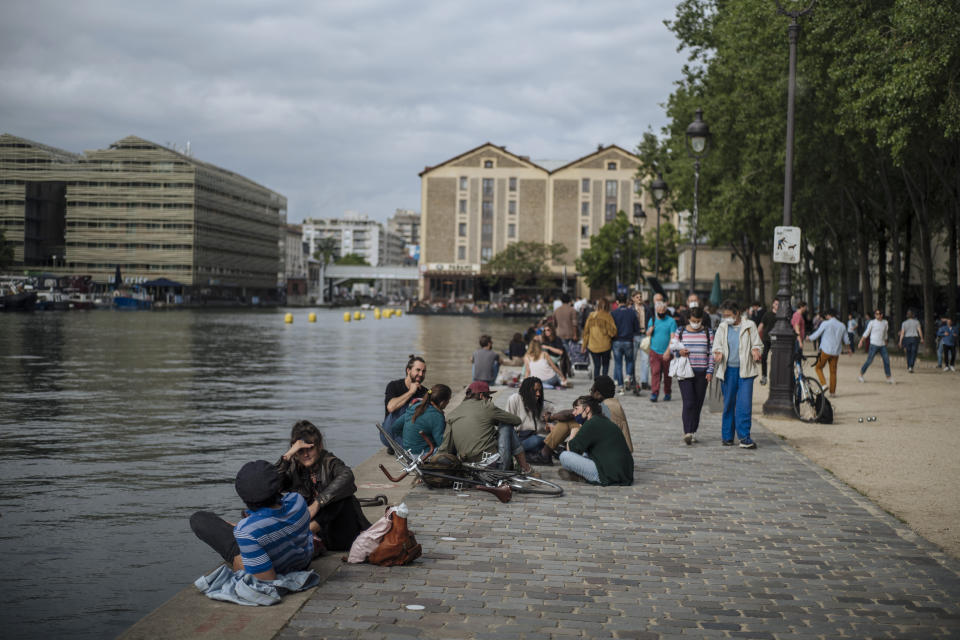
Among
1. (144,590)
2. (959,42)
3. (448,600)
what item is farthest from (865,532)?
(959,42)

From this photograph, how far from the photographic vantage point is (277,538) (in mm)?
5844

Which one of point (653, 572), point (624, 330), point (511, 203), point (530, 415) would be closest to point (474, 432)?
point (530, 415)

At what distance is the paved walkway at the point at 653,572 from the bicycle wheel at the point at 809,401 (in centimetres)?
596

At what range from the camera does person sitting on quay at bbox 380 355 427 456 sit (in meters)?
10.6

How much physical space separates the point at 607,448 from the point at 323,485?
368cm

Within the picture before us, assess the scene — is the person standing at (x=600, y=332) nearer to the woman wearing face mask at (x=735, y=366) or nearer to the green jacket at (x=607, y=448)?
the woman wearing face mask at (x=735, y=366)

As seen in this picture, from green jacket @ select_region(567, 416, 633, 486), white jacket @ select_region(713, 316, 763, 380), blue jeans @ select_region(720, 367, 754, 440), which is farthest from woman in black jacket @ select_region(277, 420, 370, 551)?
white jacket @ select_region(713, 316, 763, 380)

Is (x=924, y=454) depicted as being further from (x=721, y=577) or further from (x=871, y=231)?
(x=871, y=231)

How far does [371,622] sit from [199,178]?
426 ft

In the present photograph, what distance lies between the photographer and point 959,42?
20219mm

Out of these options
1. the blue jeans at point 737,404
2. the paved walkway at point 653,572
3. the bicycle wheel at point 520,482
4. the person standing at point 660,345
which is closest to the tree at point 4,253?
the person standing at point 660,345

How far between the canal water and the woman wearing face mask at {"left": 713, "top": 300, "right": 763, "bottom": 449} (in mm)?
4714

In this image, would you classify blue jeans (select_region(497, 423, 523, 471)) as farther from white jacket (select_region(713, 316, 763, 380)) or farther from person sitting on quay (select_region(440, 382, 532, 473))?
white jacket (select_region(713, 316, 763, 380))

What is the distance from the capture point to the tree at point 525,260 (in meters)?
115
